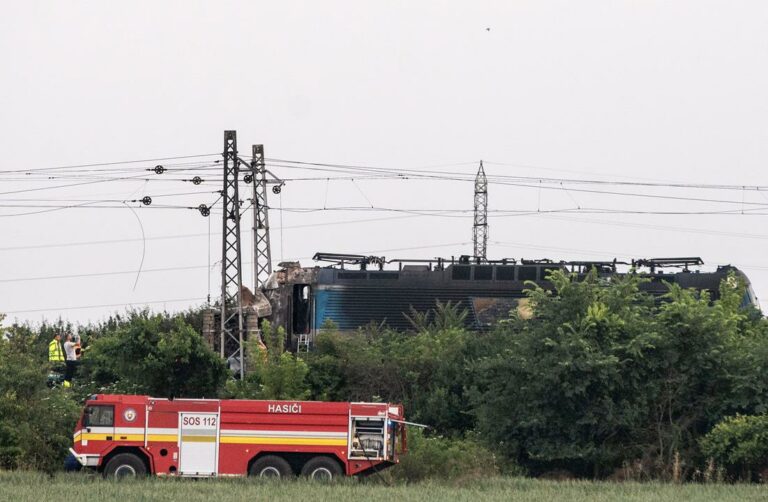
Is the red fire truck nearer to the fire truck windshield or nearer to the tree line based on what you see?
the fire truck windshield

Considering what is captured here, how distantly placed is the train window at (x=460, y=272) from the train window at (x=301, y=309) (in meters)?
5.83

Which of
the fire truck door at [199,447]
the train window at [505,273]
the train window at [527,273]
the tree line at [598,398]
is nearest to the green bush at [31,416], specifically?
the tree line at [598,398]

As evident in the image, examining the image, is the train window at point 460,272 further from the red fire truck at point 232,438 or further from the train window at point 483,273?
the red fire truck at point 232,438

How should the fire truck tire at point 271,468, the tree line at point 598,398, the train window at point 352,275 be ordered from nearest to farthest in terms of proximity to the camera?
the fire truck tire at point 271,468 < the tree line at point 598,398 < the train window at point 352,275

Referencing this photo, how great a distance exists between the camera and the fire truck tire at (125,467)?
3409cm

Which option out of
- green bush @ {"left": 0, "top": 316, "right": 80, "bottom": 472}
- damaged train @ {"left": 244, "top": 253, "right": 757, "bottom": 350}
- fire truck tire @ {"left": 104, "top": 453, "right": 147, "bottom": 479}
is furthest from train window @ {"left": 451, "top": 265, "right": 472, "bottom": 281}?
fire truck tire @ {"left": 104, "top": 453, "right": 147, "bottom": 479}

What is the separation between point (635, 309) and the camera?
41000mm

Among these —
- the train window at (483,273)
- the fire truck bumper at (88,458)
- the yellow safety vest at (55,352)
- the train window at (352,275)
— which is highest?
the train window at (483,273)

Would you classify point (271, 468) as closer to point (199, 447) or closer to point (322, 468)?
point (322, 468)

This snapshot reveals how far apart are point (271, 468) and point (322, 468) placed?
1.28 metres

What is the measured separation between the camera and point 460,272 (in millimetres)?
53875

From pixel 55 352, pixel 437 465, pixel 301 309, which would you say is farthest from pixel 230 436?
pixel 301 309

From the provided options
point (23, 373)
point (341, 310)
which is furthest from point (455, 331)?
point (23, 373)

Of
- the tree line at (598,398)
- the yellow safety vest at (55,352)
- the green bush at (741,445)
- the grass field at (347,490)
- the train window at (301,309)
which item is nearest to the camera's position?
the grass field at (347,490)
